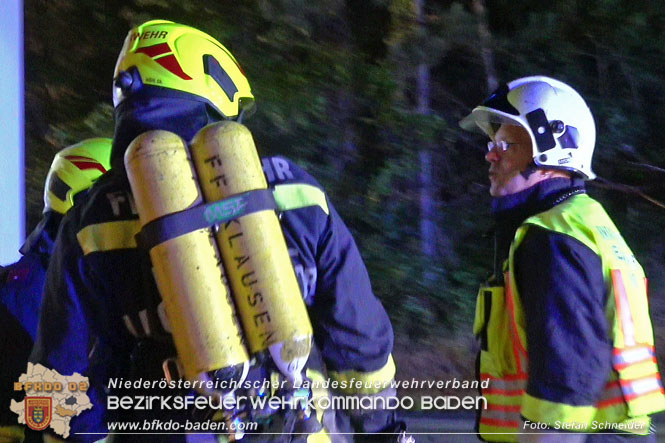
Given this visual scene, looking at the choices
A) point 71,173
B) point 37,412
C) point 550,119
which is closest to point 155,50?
point 71,173

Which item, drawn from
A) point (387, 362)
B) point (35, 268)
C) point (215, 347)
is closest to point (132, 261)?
point (215, 347)

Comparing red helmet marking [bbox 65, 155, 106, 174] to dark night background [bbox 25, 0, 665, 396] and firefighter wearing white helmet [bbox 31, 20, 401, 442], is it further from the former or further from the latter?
firefighter wearing white helmet [bbox 31, 20, 401, 442]

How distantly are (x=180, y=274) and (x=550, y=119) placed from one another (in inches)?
52.9

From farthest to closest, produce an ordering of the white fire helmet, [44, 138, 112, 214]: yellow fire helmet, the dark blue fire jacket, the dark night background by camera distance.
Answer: the dark night background → [44, 138, 112, 214]: yellow fire helmet → the white fire helmet → the dark blue fire jacket

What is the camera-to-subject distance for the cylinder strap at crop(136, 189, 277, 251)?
180cm

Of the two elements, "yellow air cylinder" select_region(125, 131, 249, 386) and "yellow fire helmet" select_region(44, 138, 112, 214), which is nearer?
"yellow air cylinder" select_region(125, 131, 249, 386)

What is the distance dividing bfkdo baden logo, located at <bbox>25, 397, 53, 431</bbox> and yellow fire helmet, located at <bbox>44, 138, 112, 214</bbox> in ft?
2.33

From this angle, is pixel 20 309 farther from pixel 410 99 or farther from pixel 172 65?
pixel 410 99

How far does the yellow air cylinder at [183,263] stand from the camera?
1.80 m

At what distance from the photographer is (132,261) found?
1963 millimetres

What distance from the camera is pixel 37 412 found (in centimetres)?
267

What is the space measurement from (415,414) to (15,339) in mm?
1509

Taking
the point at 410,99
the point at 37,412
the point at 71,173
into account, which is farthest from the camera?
the point at 410,99

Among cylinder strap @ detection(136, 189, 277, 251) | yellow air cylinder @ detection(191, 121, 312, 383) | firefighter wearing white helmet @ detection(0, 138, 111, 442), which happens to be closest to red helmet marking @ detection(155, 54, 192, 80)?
yellow air cylinder @ detection(191, 121, 312, 383)
